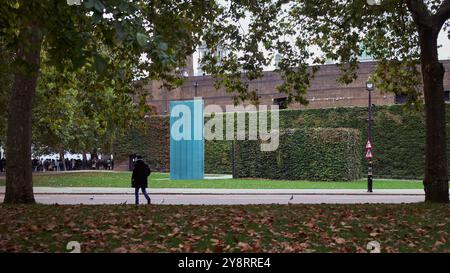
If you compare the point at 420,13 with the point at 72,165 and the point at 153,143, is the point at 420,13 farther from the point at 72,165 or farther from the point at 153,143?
the point at 72,165

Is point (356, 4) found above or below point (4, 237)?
above

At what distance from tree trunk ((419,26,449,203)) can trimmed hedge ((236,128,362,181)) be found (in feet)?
68.6

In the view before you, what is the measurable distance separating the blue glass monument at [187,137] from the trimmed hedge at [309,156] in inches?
167

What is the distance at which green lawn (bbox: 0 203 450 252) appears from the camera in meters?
8.00

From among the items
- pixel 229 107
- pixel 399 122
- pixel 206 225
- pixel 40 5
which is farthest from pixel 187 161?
pixel 40 5

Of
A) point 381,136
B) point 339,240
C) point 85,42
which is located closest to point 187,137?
point 381,136

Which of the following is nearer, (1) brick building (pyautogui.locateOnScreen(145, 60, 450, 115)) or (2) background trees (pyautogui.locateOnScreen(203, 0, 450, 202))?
(2) background trees (pyautogui.locateOnScreen(203, 0, 450, 202))

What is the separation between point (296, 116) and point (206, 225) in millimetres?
35244

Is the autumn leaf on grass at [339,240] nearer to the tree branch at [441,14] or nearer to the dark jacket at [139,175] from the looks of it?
the tree branch at [441,14]

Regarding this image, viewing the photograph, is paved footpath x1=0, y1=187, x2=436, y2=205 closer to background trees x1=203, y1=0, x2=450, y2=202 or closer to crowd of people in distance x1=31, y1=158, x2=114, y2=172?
background trees x1=203, y1=0, x2=450, y2=202

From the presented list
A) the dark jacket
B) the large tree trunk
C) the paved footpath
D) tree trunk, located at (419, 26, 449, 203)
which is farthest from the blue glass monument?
tree trunk, located at (419, 26, 449, 203)

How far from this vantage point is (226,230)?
9258 millimetres
